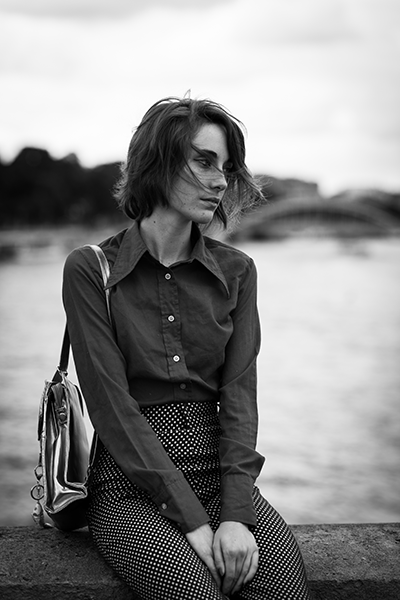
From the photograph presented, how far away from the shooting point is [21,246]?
39.1m

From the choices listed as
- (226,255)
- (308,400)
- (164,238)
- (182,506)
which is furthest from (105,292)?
(308,400)

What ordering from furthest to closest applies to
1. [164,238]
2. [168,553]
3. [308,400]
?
[308,400]
[164,238]
[168,553]

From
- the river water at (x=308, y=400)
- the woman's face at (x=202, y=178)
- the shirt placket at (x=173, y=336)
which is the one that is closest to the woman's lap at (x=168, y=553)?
the shirt placket at (x=173, y=336)

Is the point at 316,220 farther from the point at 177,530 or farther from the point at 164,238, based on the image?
the point at 177,530

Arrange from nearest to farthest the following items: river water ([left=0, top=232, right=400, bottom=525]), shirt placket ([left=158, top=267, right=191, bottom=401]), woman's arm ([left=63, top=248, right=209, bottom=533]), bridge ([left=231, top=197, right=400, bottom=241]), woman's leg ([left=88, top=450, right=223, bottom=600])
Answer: woman's leg ([left=88, top=450, right=223, bottom=600]), woman's arm ([left=63, top=248, right=209, bottom=533]), shirt placket ([left=158, top=267, right=191, bottom=401]), river water ([left=0, top=232, right=400, bottom=525]), bridge ([left=231, top=197, right=400, bottom=241])

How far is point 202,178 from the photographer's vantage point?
70.8 inches

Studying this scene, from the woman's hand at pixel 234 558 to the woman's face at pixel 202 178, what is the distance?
0.74m

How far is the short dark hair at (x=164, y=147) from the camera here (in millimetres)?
1777

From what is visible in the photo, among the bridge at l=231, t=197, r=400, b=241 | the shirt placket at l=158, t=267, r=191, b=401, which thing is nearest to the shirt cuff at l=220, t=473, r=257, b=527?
the shirt placket at l=158, t=267, r=191, b=401

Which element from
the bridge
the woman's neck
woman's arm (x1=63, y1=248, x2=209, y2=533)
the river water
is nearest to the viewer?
woman's arm (x1=63, y1=248, x2=209, y2=533)

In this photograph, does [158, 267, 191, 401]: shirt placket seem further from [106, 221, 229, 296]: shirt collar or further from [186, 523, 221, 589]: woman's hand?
[186, 523, 221, 589]: woman's hand

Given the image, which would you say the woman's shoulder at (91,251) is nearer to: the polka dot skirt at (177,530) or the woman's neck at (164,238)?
the woman's neck at (164,238)

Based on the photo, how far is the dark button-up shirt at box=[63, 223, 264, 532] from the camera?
161 centimetres

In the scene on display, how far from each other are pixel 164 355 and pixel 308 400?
6.78 metres
